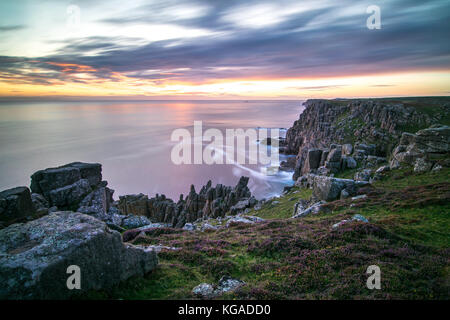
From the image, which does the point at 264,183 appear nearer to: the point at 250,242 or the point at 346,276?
the point at 250,242

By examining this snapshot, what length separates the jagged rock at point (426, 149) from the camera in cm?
3694

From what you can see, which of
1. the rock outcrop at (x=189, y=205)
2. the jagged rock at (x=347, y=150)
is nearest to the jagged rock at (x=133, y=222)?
the rock outcrop at (x=189, y=205)

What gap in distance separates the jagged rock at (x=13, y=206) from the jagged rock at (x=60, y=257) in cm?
719

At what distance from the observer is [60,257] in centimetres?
922

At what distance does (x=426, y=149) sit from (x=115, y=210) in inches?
2096

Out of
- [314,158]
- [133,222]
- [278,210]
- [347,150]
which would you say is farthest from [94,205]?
[347,150]

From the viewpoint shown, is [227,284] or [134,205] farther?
[134,205]

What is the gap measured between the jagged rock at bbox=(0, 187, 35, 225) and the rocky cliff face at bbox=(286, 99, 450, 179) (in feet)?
202

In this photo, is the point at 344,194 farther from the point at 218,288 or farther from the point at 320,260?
the point at 218,288

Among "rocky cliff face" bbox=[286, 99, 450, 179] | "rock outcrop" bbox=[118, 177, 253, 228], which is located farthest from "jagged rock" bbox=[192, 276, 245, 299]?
"rocky cliff face" bbox=[286, 99, 450, 179]

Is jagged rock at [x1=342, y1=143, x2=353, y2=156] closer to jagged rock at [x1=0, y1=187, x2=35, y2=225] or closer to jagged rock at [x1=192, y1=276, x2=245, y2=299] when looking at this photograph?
jagged rock at [x1=192, y1=276, x2=245, y2=299]

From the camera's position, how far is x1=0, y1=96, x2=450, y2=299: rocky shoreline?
917 cm

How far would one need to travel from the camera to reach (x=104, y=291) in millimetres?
10227
